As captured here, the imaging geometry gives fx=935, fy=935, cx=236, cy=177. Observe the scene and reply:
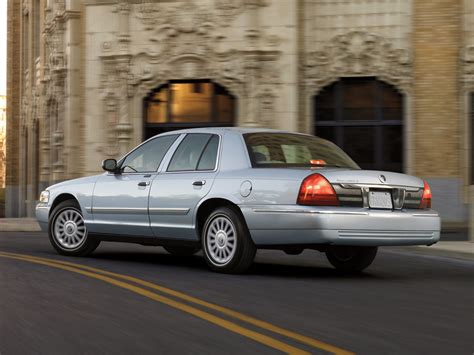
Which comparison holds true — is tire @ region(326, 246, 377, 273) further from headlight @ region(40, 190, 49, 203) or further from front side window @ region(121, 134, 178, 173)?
headlight @ region(40, 190, 49, 203)

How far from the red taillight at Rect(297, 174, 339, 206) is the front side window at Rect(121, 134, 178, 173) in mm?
2329

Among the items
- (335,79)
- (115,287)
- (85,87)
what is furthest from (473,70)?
(115,287)

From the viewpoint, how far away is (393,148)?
23750mm

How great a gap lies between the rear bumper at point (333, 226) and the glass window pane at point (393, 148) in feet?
46.5

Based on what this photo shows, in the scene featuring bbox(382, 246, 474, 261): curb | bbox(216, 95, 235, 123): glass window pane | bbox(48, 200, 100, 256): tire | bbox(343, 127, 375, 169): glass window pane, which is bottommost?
bbox(382, 246, 474, 261): curb

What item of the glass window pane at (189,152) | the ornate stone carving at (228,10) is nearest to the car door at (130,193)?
the glass window pane at (189,152)

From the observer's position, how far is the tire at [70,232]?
1182cm

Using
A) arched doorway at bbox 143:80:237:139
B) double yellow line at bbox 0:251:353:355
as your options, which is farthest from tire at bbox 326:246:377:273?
arched doorway at bbox 143:80:237:139

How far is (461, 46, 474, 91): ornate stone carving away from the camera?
23062 mm

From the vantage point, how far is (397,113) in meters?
23.8

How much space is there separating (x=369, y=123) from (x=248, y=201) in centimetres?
1457

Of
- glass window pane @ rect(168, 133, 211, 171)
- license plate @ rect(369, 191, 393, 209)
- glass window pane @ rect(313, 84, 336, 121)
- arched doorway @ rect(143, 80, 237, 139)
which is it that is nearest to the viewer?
license plate @ rect(369, 191, 393, 209)

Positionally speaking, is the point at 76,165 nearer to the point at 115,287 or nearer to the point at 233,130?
the point at 233,130

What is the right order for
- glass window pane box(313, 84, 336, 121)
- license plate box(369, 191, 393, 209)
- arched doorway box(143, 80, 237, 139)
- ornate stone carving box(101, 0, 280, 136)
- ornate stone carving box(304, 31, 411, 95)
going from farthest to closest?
arched doorway box(143, 80, 237, 139) → glass window pane box(313, 84, 336, 121) → ornate stone carving box(101, 0, 280, 136) → ornate stone carving box(304, 31, 411, 95) → license plate box(369, 191, 393, 209)
